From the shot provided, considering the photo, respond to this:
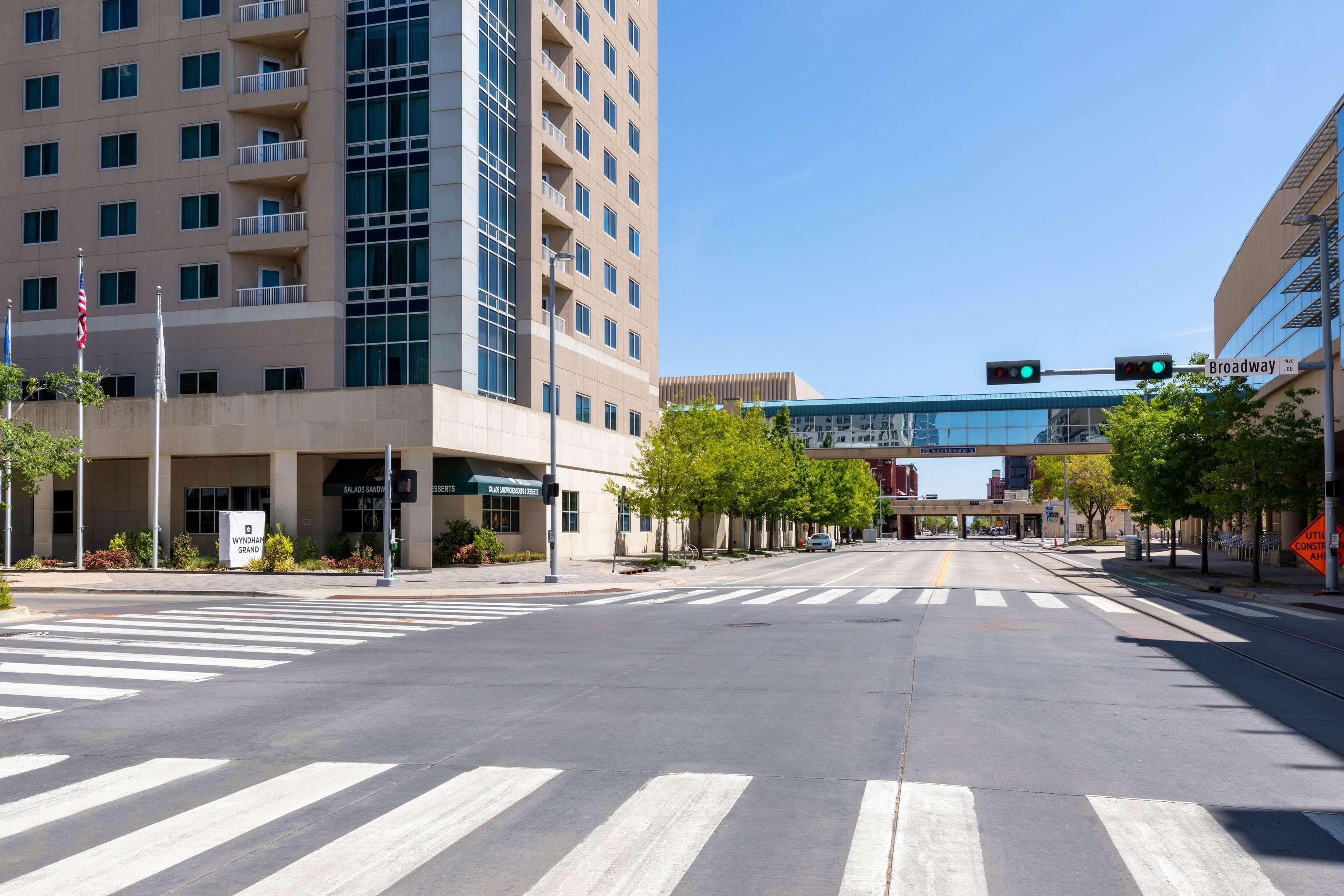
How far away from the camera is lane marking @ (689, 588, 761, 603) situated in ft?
85.9

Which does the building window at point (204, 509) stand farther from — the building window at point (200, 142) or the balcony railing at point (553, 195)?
the balcony railing at point (553, 195)

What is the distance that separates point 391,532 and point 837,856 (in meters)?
27.2

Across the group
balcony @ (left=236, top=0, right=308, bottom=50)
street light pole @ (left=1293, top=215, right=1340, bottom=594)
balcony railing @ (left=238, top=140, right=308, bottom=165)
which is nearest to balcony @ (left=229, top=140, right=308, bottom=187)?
balcony railing @ (left=238, top=140, right=308, bottom=165)

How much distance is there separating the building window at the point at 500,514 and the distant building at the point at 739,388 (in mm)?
67566

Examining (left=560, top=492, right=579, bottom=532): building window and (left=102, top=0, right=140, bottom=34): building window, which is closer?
(left=102, top=0, right=140, bottom=34): building window

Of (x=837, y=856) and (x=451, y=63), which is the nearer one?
(x=837, y=856)

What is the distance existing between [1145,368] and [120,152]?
41011 millimetres

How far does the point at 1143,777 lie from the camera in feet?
Result: 25.4

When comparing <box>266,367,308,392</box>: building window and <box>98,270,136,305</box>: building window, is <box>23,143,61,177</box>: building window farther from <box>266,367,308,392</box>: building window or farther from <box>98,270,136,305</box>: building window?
<box>266,367,308,392</box>: building window

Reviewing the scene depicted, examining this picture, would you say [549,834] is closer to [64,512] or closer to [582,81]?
[64,512]

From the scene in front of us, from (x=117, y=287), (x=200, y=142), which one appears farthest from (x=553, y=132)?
(x=117, y=287)

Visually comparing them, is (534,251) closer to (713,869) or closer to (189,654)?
(189,654)

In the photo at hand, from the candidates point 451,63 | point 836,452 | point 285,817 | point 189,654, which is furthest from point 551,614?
point 836,452

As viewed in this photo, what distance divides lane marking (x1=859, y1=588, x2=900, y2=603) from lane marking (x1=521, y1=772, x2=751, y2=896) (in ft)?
60.1
